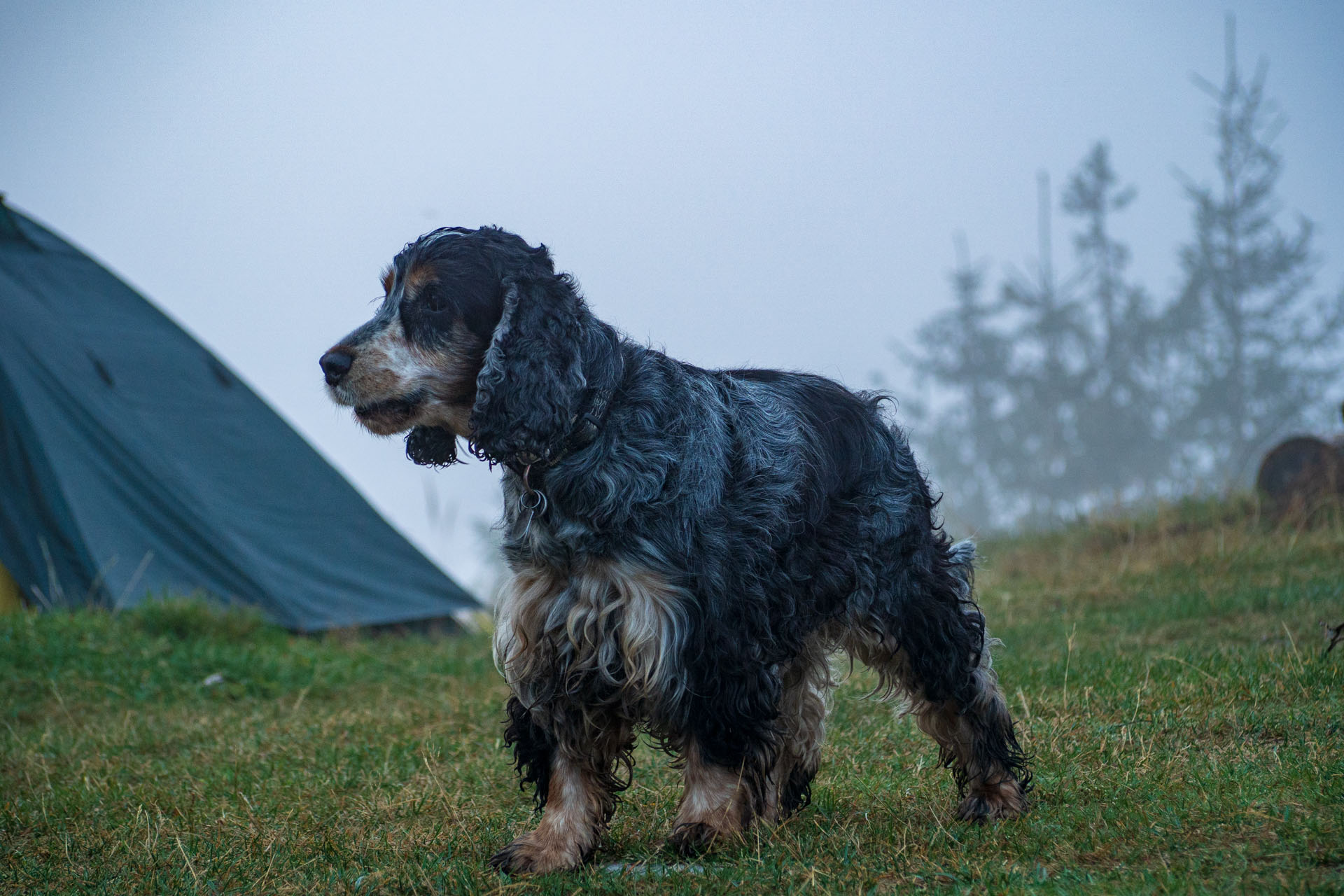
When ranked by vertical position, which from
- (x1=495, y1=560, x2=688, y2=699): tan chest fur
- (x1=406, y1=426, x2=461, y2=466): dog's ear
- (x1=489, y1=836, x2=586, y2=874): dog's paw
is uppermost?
(x1=406, y1=426, x2=461, y2=466): dog's ear

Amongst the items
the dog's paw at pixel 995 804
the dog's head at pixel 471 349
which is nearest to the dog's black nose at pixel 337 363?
the dog's head at pixel 471 349

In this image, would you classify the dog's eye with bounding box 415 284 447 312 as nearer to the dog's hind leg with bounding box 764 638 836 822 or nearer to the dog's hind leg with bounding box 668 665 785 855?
the dog's hind leg with bounding box 668 665 785 855

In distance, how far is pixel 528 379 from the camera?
152 inches

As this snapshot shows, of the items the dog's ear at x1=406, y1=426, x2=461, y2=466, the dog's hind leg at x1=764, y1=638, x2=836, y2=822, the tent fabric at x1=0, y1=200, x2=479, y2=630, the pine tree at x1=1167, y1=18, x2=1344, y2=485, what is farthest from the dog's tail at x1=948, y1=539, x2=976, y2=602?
the pine tree at x1=1167, y1=18, x2=1344, y2=485

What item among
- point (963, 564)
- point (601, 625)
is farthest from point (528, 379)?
point (963, 564)

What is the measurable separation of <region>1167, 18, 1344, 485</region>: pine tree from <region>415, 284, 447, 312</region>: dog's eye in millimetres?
34268

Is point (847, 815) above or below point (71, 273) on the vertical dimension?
below

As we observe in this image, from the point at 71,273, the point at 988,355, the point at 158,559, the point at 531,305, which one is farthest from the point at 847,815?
the point at 988,355

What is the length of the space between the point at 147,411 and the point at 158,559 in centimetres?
129

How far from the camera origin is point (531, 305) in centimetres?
398

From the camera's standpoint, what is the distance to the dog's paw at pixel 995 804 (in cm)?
424

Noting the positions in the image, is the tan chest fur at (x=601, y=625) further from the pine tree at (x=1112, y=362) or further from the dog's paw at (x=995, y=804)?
the pine tree at (x=1112, y=362)

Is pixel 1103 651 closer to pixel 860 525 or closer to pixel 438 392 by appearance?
pixel 860 525

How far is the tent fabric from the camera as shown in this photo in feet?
32.9
